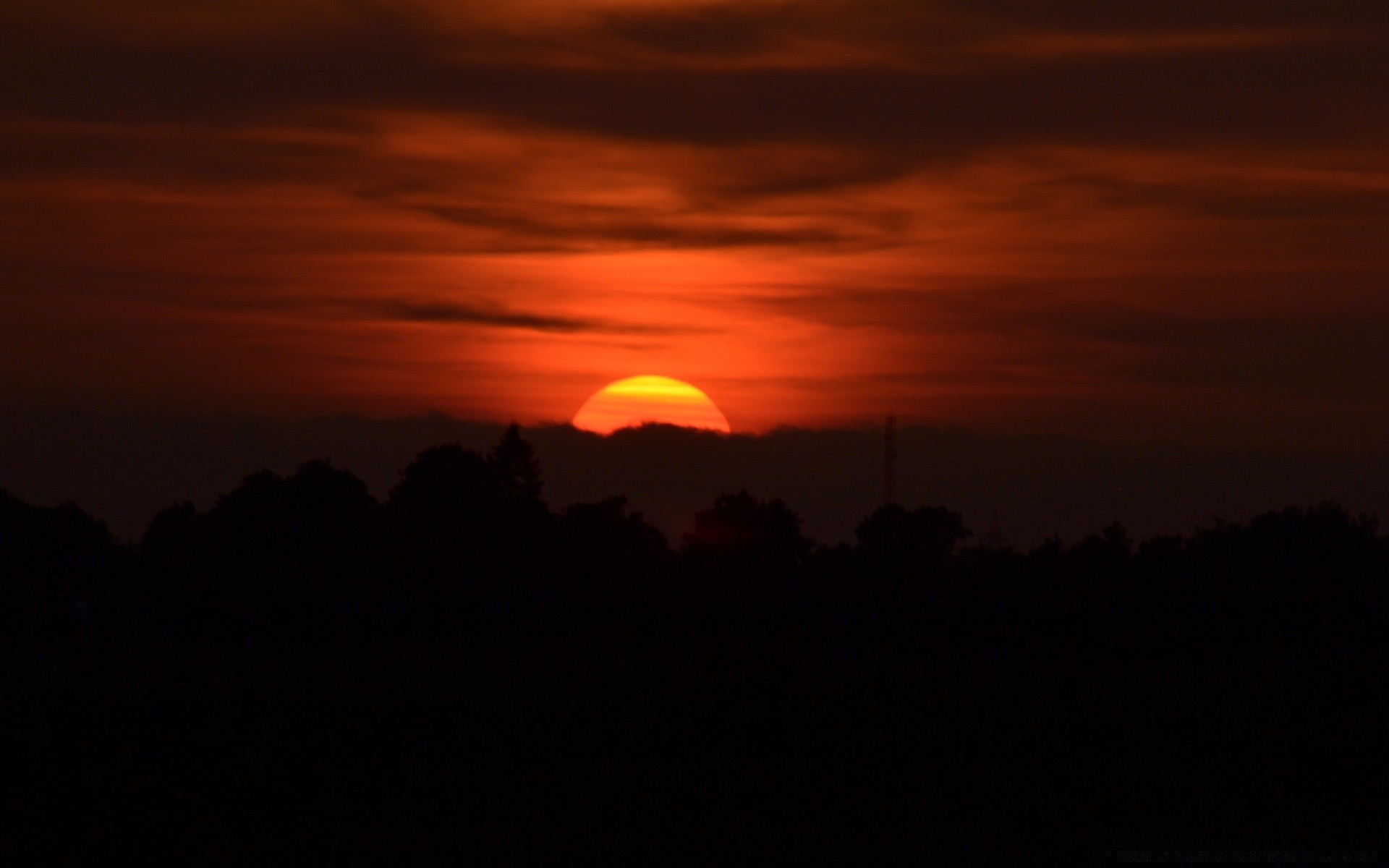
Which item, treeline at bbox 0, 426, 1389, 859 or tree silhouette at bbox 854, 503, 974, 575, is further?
tree silhouette at bbox 854, 503, 974, 575

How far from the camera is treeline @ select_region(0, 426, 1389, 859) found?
22578mm

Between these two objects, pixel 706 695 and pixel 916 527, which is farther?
pixel 916 527

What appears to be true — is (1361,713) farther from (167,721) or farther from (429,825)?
(167,721)

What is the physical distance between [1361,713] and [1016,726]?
24.2ft

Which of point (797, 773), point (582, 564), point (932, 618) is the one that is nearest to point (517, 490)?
point (582, 564)

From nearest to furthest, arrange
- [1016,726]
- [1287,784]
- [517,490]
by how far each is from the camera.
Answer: [1287,784] < [1016,726] < [517,490]

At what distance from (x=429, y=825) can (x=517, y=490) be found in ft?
314

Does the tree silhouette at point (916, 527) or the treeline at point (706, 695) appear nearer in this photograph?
the treeline at point (706, 695)

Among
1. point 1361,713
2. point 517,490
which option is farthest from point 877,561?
point 517,490

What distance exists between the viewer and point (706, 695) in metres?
31.6

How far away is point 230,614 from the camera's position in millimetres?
51625

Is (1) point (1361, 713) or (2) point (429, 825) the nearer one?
(2) point (429, 825)

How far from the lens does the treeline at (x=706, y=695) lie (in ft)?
74.1

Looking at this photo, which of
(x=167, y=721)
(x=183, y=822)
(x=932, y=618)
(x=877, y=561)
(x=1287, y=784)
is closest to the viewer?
(x=183, y=822)
